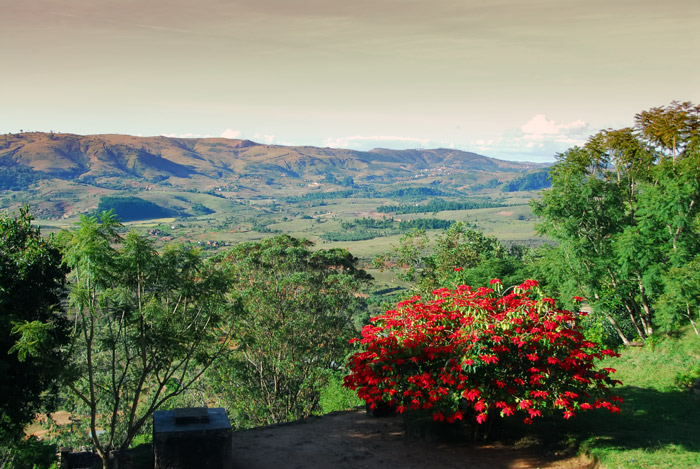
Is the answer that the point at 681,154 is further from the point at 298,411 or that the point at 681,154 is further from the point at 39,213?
the point at 39,213

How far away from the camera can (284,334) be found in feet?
61.7

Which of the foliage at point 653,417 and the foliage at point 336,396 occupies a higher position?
the foliage at point 653,417

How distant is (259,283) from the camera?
→ 19516 mm

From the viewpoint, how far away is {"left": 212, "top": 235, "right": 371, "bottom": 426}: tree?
62.6ft

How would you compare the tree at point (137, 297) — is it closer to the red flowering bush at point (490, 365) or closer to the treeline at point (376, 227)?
the red flowering bush at point (490, 365)

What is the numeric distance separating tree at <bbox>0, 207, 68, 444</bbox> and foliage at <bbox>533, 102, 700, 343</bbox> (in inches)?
582

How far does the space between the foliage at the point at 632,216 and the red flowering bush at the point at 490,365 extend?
7071 millimetres

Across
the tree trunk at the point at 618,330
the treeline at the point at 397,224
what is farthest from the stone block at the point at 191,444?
the treeline at the point at 397,224

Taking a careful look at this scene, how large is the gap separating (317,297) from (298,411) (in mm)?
4566

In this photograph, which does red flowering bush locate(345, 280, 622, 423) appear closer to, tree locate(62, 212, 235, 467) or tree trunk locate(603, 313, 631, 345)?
tree locate(62, 212, 235, 467)

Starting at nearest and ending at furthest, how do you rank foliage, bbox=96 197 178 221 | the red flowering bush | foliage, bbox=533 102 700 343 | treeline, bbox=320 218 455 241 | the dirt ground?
the red flowering bush → the dirt ground → foliage, bbox=533 102 700 343 → treeline, bbox=320 218 455 241 → foliage, bbox=96 197 178 221

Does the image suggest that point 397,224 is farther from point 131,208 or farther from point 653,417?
point 653,417

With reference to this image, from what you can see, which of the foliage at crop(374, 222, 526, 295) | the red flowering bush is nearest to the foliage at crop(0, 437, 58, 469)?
the red flowering bush

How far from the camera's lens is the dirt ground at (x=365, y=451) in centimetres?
1009
